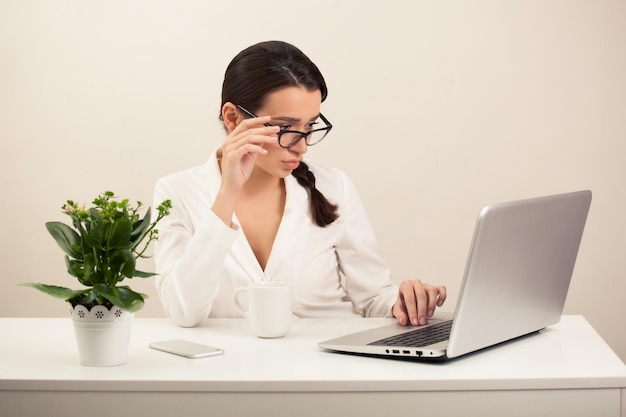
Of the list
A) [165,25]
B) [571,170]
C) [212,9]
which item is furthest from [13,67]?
[571,170]

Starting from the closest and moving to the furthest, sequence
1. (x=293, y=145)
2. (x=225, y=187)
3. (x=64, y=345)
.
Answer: (x=64, y=345), (x=225, y=187), (x=293, y=145)

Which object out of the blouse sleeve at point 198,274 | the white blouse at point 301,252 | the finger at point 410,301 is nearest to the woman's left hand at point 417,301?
the finger at point 410,301

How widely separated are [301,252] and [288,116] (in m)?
0.38

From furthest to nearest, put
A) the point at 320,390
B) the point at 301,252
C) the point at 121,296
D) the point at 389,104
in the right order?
the point at 389,104 → the point at 301,252 → the point at 121,296 → the point at 320,390

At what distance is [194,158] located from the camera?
336 centimetres

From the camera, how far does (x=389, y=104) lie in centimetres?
330

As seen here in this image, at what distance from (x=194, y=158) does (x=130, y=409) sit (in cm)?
219

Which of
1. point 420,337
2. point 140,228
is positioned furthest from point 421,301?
point 140,228

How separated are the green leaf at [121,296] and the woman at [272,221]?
13.4 inches

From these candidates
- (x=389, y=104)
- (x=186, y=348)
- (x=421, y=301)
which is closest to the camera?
(x=186, y=348)

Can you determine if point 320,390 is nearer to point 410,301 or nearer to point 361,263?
point 410,301

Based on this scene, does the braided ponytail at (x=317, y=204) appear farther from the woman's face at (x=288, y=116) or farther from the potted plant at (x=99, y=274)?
the potted plant at (x=99, y=274)

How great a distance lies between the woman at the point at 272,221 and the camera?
5.67ft

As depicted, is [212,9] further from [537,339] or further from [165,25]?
[537,339]
